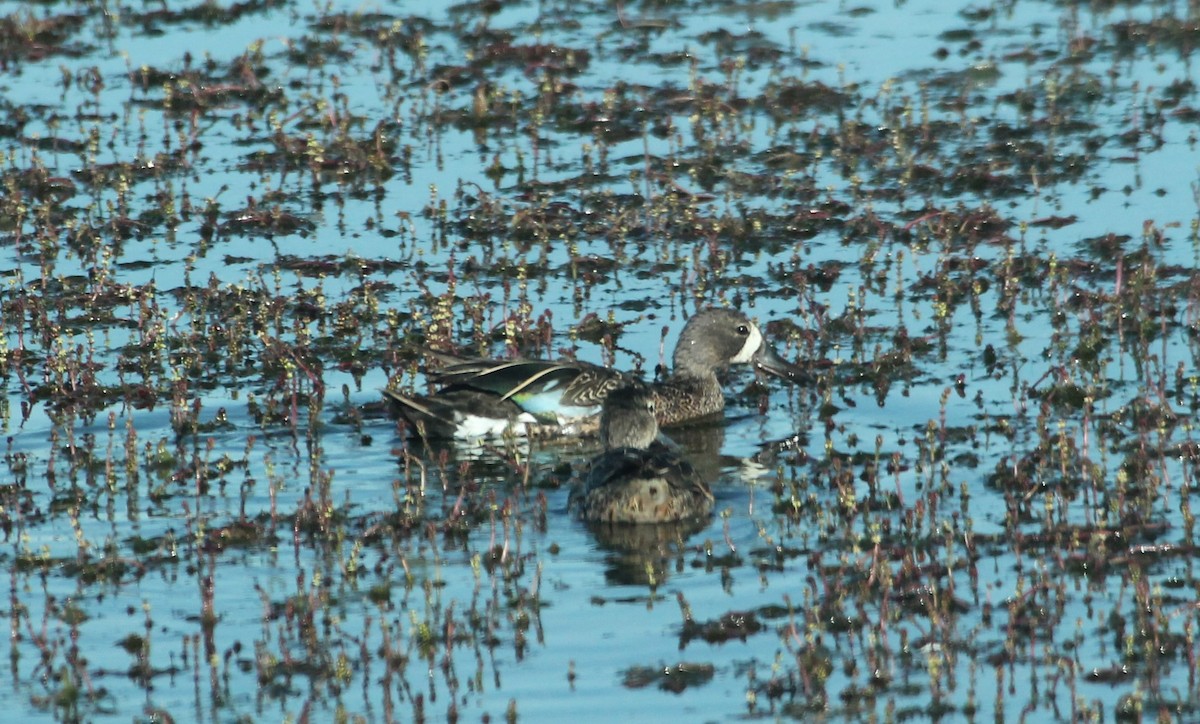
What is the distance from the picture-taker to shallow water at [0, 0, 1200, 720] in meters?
7.68

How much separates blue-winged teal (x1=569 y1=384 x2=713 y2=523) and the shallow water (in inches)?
5.5

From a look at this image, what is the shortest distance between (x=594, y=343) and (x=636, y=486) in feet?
9.81

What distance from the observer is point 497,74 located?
18188 millimetres

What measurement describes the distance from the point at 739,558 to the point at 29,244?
6767 millimetres

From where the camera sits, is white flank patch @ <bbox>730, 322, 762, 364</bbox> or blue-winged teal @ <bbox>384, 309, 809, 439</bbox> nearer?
blue-winged teal @ <bbox>384, 309, 809, 439</bbox>

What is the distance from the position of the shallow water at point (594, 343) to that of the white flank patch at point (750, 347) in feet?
0.94

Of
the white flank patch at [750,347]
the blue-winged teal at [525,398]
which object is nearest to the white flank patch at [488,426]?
the blue-winged teal at [525,398]

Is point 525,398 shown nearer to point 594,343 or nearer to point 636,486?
point 594,343

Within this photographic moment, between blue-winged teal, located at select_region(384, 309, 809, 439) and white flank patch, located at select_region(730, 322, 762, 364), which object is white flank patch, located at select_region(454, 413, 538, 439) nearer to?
blue-winged teal, located at select_region(384, 309, 809, 439)

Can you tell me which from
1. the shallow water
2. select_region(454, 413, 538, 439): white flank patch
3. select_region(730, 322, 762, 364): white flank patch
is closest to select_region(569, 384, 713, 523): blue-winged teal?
the shallow water

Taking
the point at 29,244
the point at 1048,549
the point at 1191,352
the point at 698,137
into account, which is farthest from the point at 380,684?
the point at 698,137

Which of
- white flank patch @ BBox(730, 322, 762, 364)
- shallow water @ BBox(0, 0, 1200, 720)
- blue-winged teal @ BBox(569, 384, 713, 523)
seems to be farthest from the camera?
white flank patch @ BBox(730, 322, 762, 364)

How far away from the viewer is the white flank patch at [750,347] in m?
11.9

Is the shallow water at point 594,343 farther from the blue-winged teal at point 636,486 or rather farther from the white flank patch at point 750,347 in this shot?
the white flank patch at point 750,347
